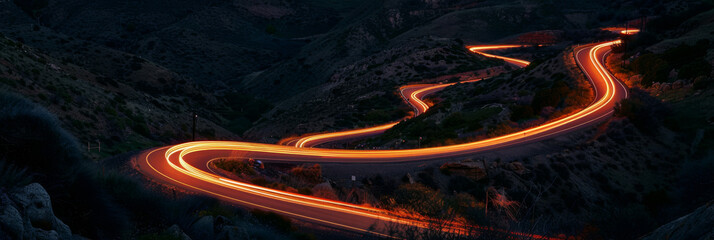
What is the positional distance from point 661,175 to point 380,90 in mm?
44994

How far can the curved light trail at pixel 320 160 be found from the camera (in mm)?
15227

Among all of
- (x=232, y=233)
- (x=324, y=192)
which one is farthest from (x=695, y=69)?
(x=232, y=233)

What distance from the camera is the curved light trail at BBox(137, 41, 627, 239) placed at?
1523 centimetres

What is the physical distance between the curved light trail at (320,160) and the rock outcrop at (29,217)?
7.05 meters

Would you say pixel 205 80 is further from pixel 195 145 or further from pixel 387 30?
pixel 195 145

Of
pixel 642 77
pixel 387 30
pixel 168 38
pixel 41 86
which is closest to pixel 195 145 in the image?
pixel 41 86

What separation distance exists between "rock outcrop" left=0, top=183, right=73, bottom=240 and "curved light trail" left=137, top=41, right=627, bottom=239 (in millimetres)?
7046

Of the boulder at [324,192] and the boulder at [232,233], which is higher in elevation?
the boulder at [232,233]

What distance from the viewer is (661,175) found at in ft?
92.6

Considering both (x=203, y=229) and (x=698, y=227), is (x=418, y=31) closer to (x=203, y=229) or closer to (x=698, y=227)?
(x=203, y=229)

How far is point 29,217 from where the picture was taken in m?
6.65

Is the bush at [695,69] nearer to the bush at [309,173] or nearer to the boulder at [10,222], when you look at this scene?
the bush at [309,173]

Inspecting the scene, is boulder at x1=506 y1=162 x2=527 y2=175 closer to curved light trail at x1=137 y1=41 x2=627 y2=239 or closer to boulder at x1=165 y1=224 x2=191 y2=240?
curved light trail at x1=137 y1=41 x2=627 y2=239

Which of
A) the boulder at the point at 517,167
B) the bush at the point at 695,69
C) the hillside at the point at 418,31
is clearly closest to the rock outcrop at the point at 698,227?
the boulder at the point at 517,167
